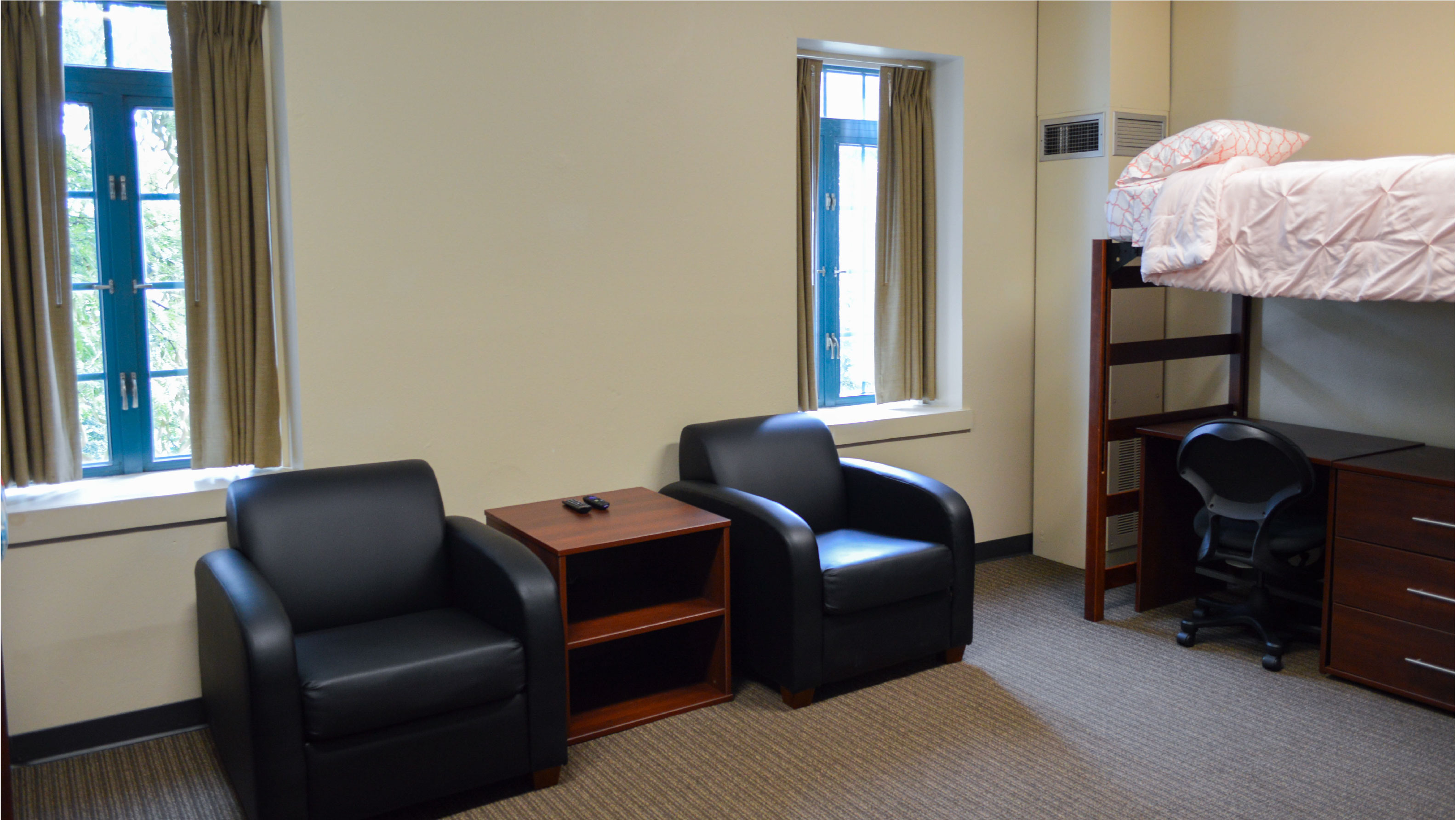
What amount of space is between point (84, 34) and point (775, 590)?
2607 millimetres

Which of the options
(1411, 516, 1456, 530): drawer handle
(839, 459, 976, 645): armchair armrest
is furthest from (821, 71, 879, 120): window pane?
(1411, 516, 1456, 530): drawer handle

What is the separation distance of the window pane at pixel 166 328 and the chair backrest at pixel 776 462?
166 centimetres

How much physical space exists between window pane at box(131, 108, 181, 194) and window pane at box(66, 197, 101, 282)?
159mm

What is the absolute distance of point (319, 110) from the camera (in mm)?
3232

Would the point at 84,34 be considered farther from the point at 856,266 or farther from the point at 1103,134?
the point at 1103,134

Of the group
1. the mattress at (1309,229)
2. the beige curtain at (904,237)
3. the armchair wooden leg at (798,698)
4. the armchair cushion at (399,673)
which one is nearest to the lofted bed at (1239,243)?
the mattress at (1309,229)

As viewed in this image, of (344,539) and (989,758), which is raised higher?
(344,539)

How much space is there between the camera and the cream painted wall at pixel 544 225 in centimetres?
331

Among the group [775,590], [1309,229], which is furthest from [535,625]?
[1309,229]

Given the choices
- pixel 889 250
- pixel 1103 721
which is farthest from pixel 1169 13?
pixel 1103 721

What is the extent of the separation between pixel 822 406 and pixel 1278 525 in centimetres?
182

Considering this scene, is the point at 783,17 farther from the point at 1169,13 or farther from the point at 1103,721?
the point at 1103,721

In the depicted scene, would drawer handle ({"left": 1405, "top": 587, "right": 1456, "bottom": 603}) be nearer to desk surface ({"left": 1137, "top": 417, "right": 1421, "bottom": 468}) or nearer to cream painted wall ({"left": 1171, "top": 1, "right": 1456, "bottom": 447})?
desk surface ({"left": 1137, "top": 417, "right": 1421, "bottom": 468})

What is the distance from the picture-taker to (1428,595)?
3127mm
